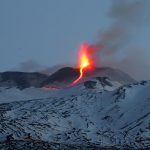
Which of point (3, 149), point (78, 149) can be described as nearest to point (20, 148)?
point (3, 149)

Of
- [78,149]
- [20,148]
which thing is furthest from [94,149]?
[20,148]

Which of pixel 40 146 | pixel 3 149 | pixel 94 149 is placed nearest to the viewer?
pixel 3 149

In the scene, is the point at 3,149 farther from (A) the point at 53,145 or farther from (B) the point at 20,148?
(A) the point at 53,145

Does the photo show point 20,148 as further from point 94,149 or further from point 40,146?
point 94,149

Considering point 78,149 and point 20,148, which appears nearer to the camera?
point 20,148

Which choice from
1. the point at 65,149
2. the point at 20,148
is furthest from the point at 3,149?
the point at 65,149

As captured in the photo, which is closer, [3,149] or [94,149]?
[3,149]

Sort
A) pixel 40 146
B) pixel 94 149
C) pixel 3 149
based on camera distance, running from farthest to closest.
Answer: pixel 94 149 → pixel 40 146 → pixel 3 149

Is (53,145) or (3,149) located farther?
(53,145)
